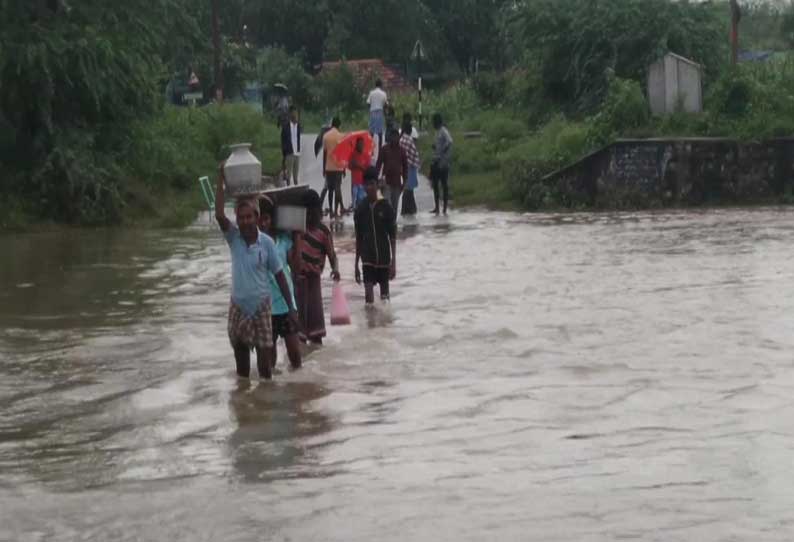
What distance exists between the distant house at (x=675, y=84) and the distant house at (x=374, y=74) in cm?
3236

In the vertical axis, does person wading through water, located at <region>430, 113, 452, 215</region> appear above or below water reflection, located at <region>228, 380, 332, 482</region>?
above

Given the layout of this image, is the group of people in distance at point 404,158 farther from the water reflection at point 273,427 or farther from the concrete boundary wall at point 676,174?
the water reflection at point 273,427

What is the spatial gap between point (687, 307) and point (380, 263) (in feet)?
10.3

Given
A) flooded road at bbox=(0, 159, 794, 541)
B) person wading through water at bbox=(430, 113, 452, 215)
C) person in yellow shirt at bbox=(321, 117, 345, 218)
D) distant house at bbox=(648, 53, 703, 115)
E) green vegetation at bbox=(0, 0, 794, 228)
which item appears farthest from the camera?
distant house at bbox=(648, 53, 703, 115)

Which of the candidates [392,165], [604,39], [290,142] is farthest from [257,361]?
[604,39]

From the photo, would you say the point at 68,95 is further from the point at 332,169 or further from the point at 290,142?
the point at 332,169

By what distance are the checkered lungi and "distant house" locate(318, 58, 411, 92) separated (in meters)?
53.7

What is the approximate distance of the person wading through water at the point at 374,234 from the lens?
1681 centimetres

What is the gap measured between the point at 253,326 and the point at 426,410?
1523 millimetres

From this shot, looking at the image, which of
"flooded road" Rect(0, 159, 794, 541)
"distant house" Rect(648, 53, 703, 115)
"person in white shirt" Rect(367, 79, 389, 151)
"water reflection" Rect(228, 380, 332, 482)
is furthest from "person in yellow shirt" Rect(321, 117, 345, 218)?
"water reflection" Rect(228, 380, 332, 482)

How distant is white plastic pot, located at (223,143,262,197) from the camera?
1246cm

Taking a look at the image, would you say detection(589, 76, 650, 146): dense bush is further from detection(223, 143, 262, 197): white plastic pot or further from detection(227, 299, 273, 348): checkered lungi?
detection(227, 299, 273, 348): checkered lungi

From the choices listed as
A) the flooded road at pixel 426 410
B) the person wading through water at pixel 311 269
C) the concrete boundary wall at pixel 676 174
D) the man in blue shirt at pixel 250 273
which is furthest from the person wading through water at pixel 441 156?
the man in blue shirt at pixel 250 273

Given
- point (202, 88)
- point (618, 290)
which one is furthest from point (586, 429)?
point (202, 88)
